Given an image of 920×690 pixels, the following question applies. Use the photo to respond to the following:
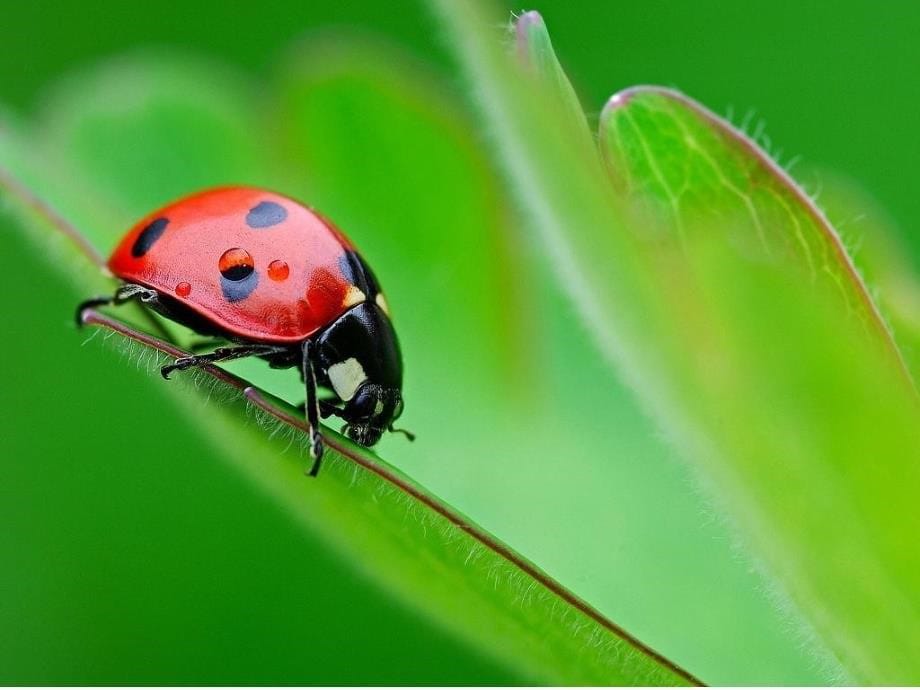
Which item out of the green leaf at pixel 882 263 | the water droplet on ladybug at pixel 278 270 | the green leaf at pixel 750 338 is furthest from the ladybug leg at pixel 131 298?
the green leaf at pixel 882 263

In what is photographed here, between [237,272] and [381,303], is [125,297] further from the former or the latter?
[381,303]

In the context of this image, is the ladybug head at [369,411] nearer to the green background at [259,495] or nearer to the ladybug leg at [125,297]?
the green background at [259,495]

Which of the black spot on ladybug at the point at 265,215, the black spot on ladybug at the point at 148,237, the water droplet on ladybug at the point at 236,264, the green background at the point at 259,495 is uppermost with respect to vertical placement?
the black spot on ladybug at the point at 265,215

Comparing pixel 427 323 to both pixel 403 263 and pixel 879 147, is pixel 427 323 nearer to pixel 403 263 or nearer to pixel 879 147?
pixel 403 263

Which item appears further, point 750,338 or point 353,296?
point 353,296

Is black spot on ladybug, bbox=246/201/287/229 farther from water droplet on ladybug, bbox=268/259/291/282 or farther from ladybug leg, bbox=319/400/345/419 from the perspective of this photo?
ladybug leg, bbox=319/400/345/419

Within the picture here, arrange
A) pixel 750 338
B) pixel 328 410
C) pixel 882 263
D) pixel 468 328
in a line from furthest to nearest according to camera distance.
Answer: pixel 468 328 < pixel 882 263 < pixel 328 410 < pixel 750 338

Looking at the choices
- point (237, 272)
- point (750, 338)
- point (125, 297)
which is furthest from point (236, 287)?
point (750, 338)

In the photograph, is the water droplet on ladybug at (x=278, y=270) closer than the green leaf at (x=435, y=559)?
No
